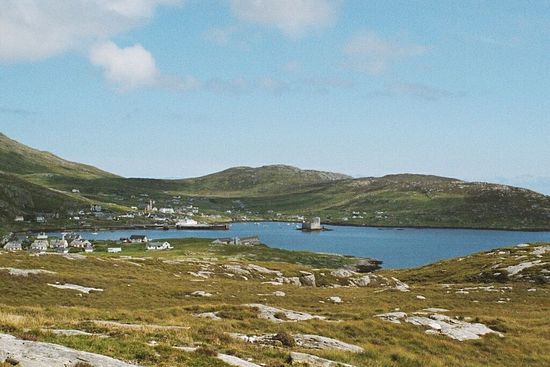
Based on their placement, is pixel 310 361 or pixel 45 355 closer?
pixel 45 355

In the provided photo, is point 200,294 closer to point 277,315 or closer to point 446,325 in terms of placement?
point 277,315

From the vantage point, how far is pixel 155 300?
4972 cm

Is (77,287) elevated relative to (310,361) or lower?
lower

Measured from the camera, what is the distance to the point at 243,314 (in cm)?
3591

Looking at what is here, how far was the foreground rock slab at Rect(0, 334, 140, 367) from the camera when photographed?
16.0 m

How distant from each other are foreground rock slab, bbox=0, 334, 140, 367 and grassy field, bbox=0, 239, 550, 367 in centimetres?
127

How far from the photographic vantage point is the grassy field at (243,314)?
2228 centimetres

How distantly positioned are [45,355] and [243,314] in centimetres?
2016

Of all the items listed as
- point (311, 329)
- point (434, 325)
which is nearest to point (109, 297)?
point (311, 329)

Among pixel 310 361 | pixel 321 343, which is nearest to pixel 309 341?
pixel 321 343

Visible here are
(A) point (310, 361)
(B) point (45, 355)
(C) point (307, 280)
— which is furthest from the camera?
(C) point (307, 280)

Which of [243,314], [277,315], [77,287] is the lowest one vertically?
[77,287]

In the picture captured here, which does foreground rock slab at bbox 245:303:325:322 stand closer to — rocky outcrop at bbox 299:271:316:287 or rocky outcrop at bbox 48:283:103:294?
A: rocky outcrop at bbox 48:283:103:294

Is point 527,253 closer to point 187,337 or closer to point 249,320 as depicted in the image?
point 249,320
